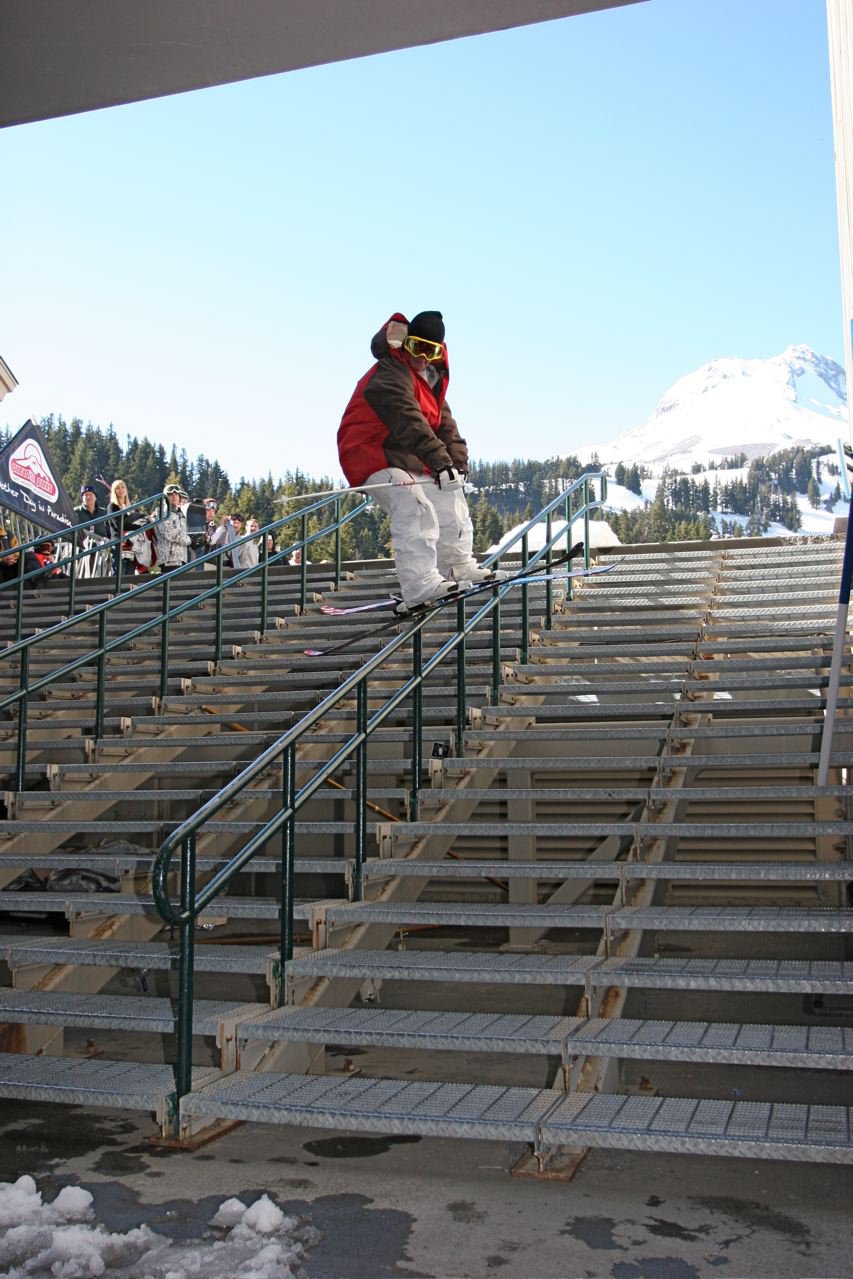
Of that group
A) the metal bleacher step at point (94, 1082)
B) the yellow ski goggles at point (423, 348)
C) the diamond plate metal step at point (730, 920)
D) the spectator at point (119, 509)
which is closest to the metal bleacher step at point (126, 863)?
the metal bleacher step at point (94, 1082)

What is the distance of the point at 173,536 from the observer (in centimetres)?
1644

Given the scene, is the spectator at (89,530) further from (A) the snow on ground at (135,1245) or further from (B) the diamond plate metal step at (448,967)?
(A) the snow on ground at (135,1245)

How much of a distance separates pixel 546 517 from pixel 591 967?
6876mm

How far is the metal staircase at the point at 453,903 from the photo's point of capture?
457cm

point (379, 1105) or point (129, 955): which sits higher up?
point (129, 955)

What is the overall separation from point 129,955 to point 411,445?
10.5ft

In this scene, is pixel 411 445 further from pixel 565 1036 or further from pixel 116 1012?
pixel 565 1036

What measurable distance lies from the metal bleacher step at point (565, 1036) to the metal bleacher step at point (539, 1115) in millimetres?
157

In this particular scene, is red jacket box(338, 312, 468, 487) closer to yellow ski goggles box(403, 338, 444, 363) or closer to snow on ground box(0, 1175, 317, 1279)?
yellow ski goggles box(403, 338, 444, 363)

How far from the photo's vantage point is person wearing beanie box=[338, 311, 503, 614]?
7.09 m

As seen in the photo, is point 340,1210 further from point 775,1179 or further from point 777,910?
point 777,910

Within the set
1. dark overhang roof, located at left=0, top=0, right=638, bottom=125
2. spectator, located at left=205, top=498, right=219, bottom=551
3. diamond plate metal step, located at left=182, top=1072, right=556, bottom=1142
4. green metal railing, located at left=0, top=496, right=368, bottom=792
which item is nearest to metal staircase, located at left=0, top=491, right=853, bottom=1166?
diamond plate metal step, located at left=182, top=1072, right=556, bottom=1142

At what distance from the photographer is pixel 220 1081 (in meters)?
4.76

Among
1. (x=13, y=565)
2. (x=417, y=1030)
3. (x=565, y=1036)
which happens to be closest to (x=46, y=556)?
(x=13, y=565)
